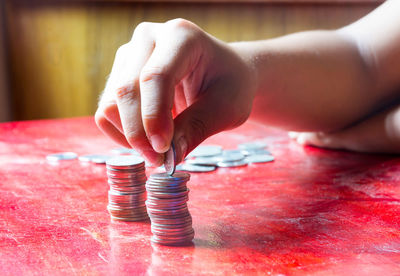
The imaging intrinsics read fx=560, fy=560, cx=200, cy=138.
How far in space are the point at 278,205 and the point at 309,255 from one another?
0.23 metres

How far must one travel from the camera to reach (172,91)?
0.77 metres

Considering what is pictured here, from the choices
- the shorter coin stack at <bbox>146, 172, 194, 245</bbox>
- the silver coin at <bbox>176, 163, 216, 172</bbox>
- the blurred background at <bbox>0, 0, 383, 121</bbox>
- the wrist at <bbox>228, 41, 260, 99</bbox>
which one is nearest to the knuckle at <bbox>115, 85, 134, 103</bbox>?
the shorter coin stack at <bbox>146, 172, 194, 245</bbox>

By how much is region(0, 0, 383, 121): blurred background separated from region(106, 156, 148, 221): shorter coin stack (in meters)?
2.74

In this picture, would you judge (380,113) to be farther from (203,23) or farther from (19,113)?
(19,113)

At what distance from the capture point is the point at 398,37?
131cm

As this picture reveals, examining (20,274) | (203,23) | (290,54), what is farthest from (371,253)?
(203,23)

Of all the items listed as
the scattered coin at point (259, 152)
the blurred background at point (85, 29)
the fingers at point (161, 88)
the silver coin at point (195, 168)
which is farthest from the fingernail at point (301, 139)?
the blurred background at point (85, 29)

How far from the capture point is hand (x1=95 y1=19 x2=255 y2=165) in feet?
2.46

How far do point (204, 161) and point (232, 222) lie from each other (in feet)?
1.45

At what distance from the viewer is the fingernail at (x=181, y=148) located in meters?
0.76

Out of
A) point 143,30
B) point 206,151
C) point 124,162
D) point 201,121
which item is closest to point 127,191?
point 124,162

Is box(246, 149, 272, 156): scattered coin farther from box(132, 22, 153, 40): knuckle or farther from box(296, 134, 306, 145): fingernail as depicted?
box(132, 22, 153, 40): knuckle

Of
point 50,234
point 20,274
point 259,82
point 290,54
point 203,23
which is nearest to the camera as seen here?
point 20,274

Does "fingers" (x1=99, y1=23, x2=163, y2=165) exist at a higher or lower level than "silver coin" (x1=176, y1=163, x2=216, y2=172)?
higher
